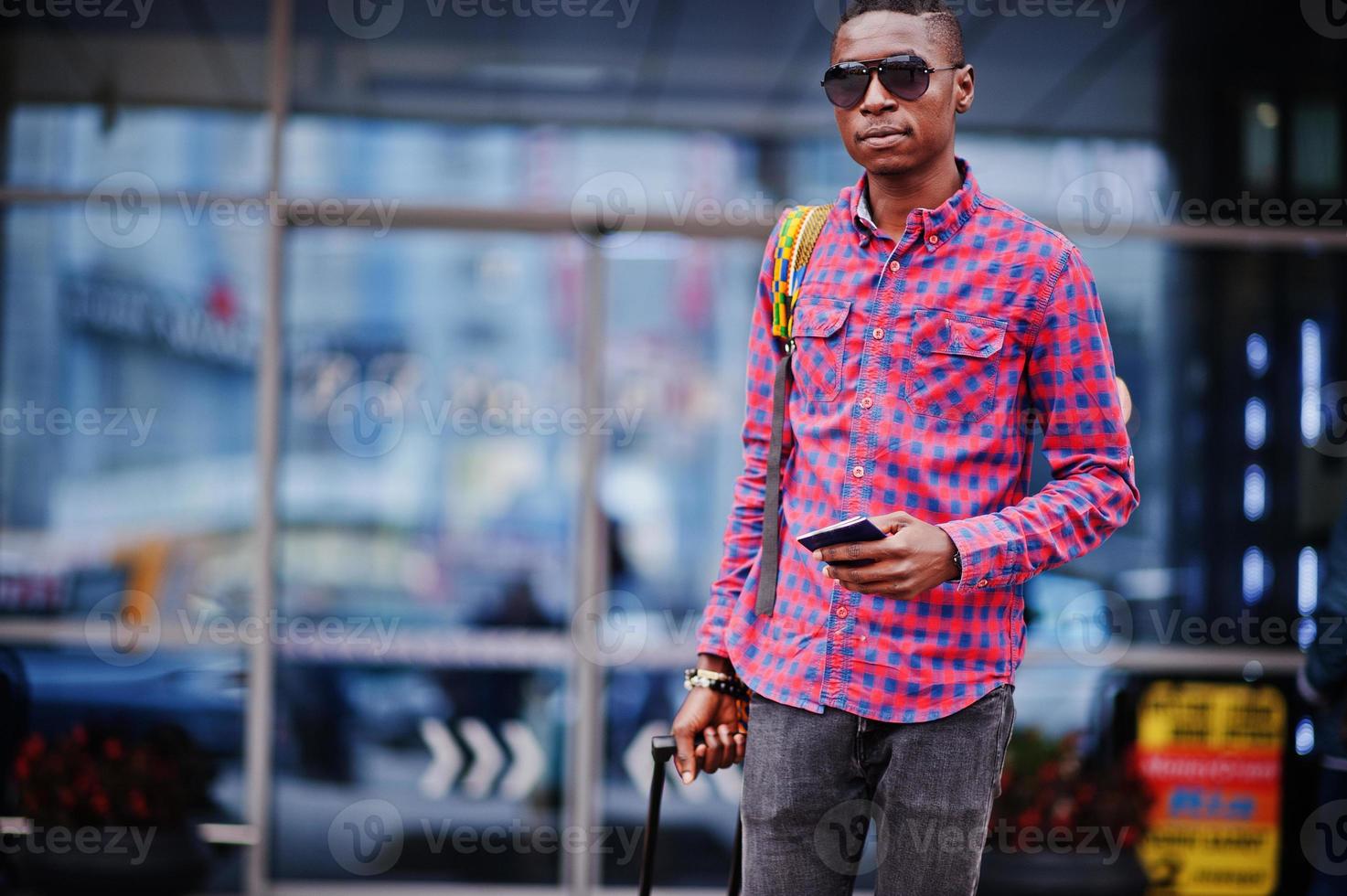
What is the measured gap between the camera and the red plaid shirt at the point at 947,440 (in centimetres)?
174

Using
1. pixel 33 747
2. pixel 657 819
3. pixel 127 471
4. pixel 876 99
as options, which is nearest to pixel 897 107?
pixel 876 99

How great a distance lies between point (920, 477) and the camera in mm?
1767

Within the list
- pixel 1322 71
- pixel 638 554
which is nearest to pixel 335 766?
pixel 638 554

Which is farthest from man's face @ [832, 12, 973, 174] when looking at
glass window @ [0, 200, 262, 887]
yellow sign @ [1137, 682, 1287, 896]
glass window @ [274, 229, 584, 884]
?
glass window @ [0, 200, 262, 887]

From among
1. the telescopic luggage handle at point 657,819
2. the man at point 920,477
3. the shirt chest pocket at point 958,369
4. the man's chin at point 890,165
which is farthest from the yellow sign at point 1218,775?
the man's chin at point 890,165

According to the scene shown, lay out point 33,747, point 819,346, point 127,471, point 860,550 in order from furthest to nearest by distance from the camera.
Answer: point 127,471 < point 33,747 < point 819,346 < point 860,550

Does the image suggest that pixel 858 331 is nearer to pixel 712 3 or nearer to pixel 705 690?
pixel 705 690

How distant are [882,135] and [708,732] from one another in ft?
3.00

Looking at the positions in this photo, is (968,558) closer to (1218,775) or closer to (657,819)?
(657,819)

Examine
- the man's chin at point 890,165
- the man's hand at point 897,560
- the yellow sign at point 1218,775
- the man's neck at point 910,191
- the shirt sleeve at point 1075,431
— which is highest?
the man's chin at point 890,165

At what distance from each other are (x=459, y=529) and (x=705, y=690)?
3500mm

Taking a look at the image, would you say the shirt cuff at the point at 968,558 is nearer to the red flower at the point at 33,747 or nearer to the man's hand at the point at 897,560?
the man's hand at the point at 897,560

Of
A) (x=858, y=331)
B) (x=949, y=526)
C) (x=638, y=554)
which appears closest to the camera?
(x=949, y=526)

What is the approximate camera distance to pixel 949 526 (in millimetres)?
1654
